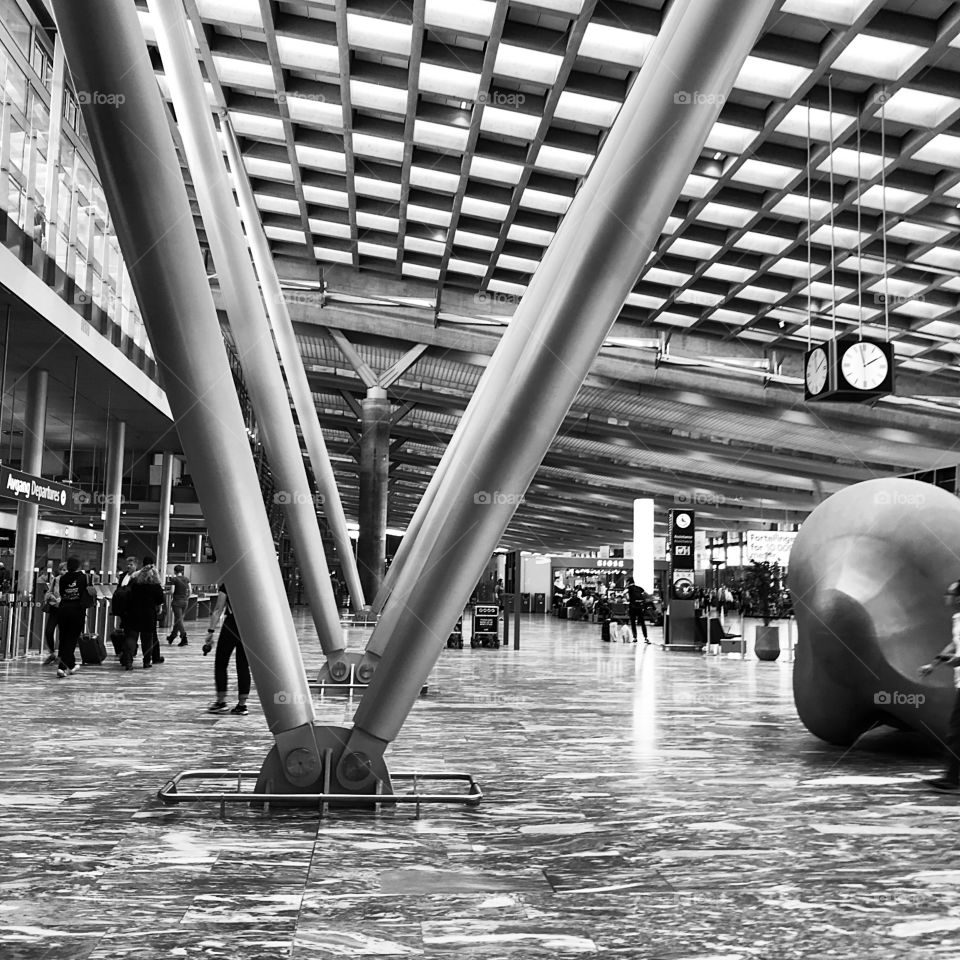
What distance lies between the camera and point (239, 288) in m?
10.1

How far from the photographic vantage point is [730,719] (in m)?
11.4

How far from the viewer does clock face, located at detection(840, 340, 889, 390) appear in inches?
589

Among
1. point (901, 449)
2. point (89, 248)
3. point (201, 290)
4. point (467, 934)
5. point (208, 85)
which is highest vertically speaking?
point (208, 85)

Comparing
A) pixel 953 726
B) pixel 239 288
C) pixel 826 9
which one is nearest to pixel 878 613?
pixel 953 726

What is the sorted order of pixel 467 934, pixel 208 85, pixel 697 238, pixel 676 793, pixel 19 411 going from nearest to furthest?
pixel 467 934
pixel 676 793
pixel 208 85
pixel 697 238
pixel 19 411

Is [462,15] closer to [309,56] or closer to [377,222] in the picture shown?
Answer: [309,56]

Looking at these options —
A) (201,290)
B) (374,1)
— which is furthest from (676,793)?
(374,1)

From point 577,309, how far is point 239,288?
206 inches

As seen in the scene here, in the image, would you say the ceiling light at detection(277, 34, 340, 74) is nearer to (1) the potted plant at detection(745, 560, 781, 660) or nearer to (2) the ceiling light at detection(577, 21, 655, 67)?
(2) the ceiling light at detection(577, 21, 655, 67)

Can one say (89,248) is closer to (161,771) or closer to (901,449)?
(161,771)

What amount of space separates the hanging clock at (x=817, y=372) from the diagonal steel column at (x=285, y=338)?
23.4ft

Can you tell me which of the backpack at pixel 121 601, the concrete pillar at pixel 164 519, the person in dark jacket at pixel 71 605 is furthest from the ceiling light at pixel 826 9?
the concrete pillar at pixel 164 519

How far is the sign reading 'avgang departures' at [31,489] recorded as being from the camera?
1658cm

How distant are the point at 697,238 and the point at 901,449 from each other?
1389 cm
